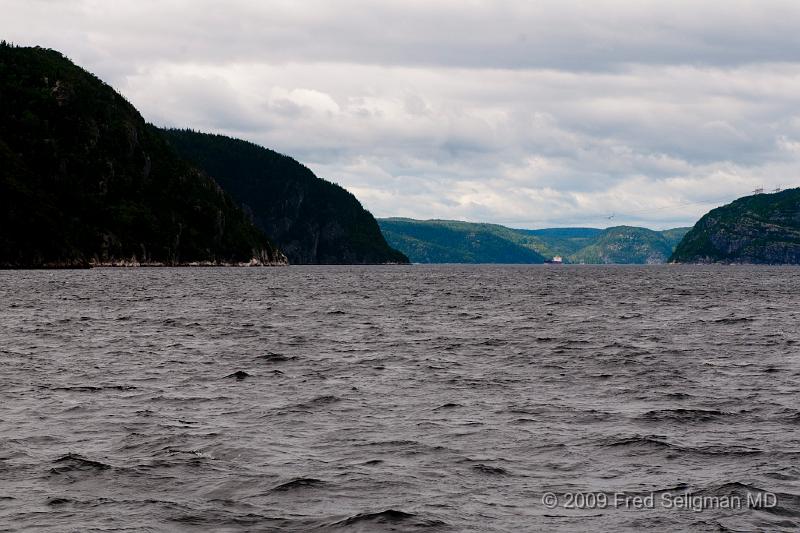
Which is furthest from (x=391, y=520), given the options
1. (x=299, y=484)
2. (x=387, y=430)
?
(x=387, y=430)

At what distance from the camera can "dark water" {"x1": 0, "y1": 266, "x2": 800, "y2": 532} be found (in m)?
18.5

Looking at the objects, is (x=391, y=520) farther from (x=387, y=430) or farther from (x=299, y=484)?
(x=387, y=430)

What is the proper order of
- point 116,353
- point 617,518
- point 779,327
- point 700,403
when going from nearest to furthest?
point 617,518
point 700,403
point 116,353
point 779,327

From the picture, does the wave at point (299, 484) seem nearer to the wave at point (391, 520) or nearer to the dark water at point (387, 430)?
the dark water at point (387, 430)

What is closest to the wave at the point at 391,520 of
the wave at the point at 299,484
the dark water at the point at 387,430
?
the dark water at the point at 387,430

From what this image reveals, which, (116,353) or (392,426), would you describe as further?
(116,353)

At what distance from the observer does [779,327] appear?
6744cm

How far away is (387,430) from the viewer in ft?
87.7

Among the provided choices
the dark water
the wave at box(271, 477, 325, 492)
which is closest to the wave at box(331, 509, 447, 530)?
the dark water

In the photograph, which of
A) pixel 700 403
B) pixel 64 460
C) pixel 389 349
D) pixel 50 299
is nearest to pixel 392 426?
pixel 64 460

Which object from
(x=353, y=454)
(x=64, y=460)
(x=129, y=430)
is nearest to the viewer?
(x=64, y=460)

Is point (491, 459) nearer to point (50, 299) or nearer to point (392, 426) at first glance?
point (392, 426)

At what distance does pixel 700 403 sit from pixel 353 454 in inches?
581

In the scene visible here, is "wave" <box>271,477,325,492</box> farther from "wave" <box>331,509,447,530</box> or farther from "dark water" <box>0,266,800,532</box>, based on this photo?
"wave" <box>331,509,447,530</box>
